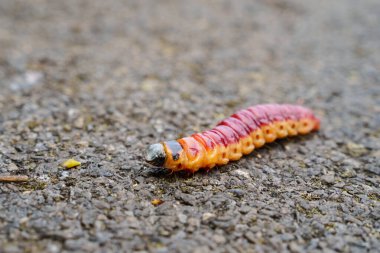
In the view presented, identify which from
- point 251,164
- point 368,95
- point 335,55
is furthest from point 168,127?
point 335,55

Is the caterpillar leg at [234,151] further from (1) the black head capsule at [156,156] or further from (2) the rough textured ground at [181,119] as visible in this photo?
(1) the black head capsule at [156,156]

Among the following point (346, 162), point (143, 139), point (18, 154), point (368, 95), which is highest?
point (368, 95)

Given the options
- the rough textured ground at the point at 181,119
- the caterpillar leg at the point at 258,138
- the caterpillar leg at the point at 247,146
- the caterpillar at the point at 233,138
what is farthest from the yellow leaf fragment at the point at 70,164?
the caterpillar leg at the point at 258,138

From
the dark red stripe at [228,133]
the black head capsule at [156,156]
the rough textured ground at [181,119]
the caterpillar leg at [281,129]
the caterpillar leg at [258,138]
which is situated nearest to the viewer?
the rough textured ground at [181,119]

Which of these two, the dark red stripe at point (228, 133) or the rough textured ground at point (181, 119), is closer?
the rough textured ground at point (181, 119)

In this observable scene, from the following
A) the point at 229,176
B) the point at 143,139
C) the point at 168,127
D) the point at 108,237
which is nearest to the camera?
the point at 108,237

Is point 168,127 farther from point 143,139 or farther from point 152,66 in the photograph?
point 152,66

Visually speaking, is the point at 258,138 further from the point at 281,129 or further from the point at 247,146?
the point at 281,129

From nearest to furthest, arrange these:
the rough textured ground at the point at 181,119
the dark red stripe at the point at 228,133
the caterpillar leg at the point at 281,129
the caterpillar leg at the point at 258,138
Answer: the rough textured ground at the point at 181,119 < the dark red stripe at the point at 228,133 < the caterpillar leg at the point at 258,138 < the caterpillar leg at the point at 281,129
